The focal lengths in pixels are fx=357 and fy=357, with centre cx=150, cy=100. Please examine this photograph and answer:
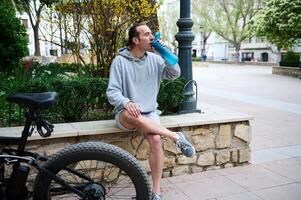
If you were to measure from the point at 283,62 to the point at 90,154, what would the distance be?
68.1 ft

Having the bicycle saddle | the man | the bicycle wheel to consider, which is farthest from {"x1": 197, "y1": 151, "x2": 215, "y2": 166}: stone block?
the bicycle saddle

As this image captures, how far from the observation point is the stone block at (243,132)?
172 inches

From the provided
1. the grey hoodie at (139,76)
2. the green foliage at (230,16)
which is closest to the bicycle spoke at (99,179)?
the grey hoodie at (139,76)

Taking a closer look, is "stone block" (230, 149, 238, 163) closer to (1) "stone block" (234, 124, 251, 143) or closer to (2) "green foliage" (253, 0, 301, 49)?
(1) "stone block" (234, 124, 251, 143)

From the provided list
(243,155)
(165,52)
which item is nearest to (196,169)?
(243,155)

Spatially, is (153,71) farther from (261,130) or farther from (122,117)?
(261,130)

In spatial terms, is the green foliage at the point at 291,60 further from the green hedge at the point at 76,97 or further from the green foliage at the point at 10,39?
the green foliage at the point at 10,39

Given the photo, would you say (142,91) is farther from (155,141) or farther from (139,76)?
(155,141)

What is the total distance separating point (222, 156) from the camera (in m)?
4.37

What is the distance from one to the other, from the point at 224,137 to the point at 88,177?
2.15 metres

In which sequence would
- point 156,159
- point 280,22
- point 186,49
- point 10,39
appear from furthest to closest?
point 280,22 < point 10,39 < point 186,49 < point 156,159

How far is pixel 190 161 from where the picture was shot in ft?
13.9

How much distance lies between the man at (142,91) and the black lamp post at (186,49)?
101cm

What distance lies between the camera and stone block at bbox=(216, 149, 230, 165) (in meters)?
4.35
